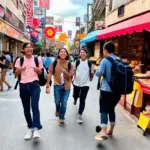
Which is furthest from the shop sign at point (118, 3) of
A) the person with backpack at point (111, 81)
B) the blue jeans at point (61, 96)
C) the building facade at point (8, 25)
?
the person with backpack at point (111, 81)

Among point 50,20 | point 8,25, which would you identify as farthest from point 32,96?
point 50,20

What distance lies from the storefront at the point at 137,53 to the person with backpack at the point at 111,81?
1235mm

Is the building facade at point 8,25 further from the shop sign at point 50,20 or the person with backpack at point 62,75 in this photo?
the person with backpack at point 62,75

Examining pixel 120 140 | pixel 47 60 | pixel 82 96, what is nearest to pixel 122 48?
pixel 47 60

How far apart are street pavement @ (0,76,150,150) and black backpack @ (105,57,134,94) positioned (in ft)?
3.31

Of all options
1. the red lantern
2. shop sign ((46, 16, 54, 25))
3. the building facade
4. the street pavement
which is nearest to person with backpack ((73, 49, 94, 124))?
the street pavement

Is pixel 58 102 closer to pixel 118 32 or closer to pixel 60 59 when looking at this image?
pixel 60 59

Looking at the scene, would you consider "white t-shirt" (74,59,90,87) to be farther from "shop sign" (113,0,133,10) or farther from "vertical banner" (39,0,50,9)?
"vertical banner" (39,0,50,9)

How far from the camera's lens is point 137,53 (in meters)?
16.1

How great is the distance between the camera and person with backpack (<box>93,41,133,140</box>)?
17.7 feet

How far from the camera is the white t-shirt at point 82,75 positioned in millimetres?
7254

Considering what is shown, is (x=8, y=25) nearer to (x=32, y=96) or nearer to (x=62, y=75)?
(x=62, y=75)

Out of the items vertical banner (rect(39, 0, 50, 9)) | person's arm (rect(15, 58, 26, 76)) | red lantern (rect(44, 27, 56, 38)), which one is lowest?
person's arm (rect(15, 58, 26, 76))

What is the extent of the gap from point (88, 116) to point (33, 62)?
2.84 meters
